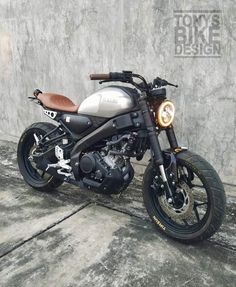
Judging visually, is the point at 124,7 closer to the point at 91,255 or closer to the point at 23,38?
the point at 23,38

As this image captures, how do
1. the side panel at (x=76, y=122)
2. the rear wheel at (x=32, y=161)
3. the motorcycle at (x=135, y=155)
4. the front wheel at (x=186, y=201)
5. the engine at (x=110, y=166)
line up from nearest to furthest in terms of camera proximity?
the front wheel at (x=186, y=201) < the motorcycle at (x=135, y=155) < the engine at (x=110, y=166) < the side panel at (x=76, y=122) < the rear wheel at (x=32, y=161)

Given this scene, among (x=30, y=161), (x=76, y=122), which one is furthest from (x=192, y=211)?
(x=30, y=161)

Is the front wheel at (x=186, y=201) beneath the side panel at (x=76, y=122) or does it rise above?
beneath

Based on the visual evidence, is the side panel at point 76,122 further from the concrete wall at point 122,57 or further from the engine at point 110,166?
the concrete wall at point 122,57

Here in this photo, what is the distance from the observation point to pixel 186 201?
3.12 meters

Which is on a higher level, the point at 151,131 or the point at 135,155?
the point at 151,131

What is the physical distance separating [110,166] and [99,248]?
2.63ft

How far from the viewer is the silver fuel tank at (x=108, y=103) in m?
3.32

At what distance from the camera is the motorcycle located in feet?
10.1

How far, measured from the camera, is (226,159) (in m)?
4.11

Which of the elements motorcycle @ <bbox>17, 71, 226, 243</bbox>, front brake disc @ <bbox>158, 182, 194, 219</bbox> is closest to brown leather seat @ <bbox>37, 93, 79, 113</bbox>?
motorcycle @ <bbox>17, 71, 226, 243</bbox>

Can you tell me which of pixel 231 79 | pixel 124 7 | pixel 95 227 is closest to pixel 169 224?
pixel 95 227

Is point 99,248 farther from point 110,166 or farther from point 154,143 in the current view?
point 154,143

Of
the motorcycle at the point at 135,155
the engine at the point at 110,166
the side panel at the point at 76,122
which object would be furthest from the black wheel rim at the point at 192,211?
the side panel at the point at 76,122
